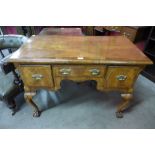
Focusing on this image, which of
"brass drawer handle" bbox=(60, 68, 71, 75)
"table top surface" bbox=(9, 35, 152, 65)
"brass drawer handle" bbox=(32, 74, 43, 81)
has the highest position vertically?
"table top surface" bbox=(9, 35, 152, 65)

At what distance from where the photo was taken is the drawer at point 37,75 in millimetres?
1042

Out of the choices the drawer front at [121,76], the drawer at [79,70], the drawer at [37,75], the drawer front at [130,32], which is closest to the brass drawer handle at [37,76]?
the drawer at [37,75]

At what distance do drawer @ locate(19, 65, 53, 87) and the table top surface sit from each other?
0.25ft

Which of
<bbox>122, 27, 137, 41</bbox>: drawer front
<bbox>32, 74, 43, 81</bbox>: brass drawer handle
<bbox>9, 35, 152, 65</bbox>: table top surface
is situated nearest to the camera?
<bbox>9, 35, 152, 65</bbox>: table top surface

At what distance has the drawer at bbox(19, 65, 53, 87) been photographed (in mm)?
1042

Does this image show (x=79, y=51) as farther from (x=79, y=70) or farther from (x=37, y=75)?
(x=37, y=75)

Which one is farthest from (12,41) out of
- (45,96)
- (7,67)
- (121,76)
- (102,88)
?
(121,76)

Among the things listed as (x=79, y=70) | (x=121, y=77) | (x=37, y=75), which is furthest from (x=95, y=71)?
(x=37, y=75)

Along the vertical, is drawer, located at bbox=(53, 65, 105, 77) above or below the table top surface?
below

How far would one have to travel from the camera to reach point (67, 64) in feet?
3.34

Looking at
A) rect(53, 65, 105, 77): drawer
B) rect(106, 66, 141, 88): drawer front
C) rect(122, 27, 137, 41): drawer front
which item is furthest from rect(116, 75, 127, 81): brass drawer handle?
rect(122, 27, 137, 41): drawer front

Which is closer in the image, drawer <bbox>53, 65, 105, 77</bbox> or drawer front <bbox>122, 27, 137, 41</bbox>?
drawer <bbox>53, 65, 105, 77</bbox>

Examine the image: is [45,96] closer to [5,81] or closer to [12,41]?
[5,81]

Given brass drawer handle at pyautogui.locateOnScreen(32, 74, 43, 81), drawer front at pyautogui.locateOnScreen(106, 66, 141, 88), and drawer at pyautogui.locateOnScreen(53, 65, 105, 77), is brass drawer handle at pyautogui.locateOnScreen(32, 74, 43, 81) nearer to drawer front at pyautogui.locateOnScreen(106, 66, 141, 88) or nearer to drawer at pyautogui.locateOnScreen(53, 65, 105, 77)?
drawer at pyautogui.locateOnScreen(53, 65, 105, 77)
